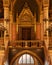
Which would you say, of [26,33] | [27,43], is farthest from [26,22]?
[27,43]

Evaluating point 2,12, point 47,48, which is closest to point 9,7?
point 2,12

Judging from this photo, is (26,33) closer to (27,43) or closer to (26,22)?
(26,22)

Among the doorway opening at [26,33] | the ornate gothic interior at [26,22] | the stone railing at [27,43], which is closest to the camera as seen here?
the stone railing at [27,43]

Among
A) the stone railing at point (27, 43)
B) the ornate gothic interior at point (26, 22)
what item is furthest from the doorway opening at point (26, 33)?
the stone railing at point (27, 43)

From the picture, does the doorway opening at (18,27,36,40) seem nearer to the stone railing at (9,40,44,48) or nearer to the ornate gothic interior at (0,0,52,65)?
the ornate gothic interior at (0,0,52,65)

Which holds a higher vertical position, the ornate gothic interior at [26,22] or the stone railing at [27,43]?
the ornate gothic interior at [26,22]

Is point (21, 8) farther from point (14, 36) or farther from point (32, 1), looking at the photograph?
point (14, 36)

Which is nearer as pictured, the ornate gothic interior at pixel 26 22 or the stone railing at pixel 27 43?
the stone railing at pixel 27 43

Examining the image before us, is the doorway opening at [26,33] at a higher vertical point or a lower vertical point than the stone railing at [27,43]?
higher

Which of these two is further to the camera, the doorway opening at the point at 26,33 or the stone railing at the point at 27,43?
the doorway opening at the point at 26,33

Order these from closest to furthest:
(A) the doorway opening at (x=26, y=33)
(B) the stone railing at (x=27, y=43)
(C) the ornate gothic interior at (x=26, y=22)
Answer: (B) the stone railing at (x=27, y=43) < (C) the ornate gothic interior at (x=26, y=22) < (A) the doorway opening at (x=26, y=33)

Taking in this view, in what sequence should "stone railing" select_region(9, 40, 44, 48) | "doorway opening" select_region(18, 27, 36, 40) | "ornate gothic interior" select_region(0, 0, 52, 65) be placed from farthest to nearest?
"doorway opening" select_region(18, 27, 36, 40) < "ornate gothic interior" select_region(0, 0, 52, 65) < "stone railing" select_region(9, 40, 44, 48)

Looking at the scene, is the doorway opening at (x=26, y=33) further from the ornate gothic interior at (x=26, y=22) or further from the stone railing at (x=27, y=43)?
the stone railing at (x=27, y=43)

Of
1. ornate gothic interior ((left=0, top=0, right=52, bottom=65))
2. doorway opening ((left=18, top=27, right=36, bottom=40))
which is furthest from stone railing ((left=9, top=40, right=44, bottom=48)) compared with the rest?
doorway opening ((left=18, top=27, right=36, bottom=40))
